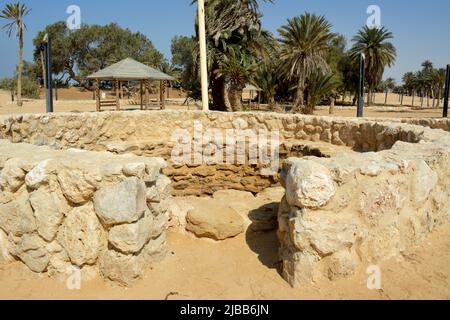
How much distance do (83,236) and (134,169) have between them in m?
0.64

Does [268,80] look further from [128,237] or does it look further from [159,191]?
[128,237]

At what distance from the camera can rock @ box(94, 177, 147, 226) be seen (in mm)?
2771

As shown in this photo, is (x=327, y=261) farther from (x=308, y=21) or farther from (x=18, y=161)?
(x=308, y=21)

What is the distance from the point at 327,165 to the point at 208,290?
4.39 feet

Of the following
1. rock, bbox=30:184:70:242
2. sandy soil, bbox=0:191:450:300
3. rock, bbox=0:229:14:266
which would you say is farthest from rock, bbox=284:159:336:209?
rock, bbox=0:229:14:266

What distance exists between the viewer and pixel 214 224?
149 inches

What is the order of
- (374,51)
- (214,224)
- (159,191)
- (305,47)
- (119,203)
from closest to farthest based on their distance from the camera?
(119,203) < (159,191) < (214,224) < (305,47) < (374,51)

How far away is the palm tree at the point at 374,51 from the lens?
33.1 m

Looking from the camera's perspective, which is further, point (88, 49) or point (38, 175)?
point (88, 49)

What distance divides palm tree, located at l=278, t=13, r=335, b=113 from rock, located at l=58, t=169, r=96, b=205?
62.2 feet

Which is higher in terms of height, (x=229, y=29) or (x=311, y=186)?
(x=229, y=29)

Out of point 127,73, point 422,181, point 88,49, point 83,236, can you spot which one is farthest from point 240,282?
point 88,49

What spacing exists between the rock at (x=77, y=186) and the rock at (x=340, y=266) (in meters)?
1.88

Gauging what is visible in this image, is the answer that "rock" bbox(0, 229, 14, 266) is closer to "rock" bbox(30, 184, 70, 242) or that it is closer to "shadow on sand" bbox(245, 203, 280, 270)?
"rock" bbox(30, 184, 70, 242)
